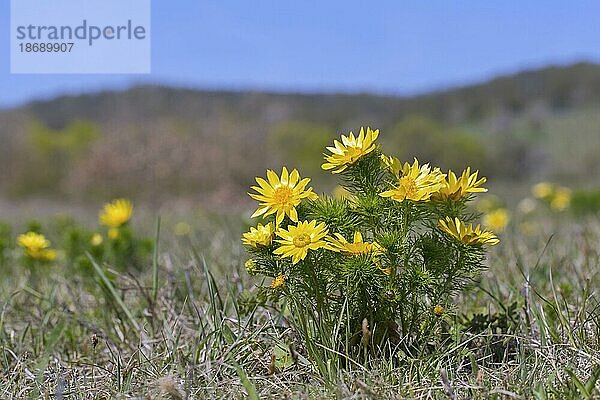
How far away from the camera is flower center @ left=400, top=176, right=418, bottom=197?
1344mm

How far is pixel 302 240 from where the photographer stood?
132cm

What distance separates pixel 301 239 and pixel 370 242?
0.18m

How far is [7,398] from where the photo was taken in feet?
4.70

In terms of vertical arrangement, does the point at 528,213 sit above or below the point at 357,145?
below

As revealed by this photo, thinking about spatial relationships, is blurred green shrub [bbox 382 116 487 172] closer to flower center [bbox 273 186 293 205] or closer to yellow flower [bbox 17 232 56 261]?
yellow flower [bbox 17 232 56 261]

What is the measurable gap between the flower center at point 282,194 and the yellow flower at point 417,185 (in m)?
0.18

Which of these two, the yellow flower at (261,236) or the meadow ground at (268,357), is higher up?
the yellow flower at (261,236)

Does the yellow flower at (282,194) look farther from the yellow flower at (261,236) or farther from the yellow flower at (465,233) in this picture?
the yellow flower at (465,233)

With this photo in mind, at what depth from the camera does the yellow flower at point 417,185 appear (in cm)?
133

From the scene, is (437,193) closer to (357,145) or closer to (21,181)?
(357,145)

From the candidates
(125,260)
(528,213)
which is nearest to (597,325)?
(125,260)

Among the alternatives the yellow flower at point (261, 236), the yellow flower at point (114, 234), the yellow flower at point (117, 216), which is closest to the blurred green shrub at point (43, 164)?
the yellow flower at point (117, 216)

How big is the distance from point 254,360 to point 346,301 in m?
0.31

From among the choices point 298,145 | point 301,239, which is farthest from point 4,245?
point 298,145
